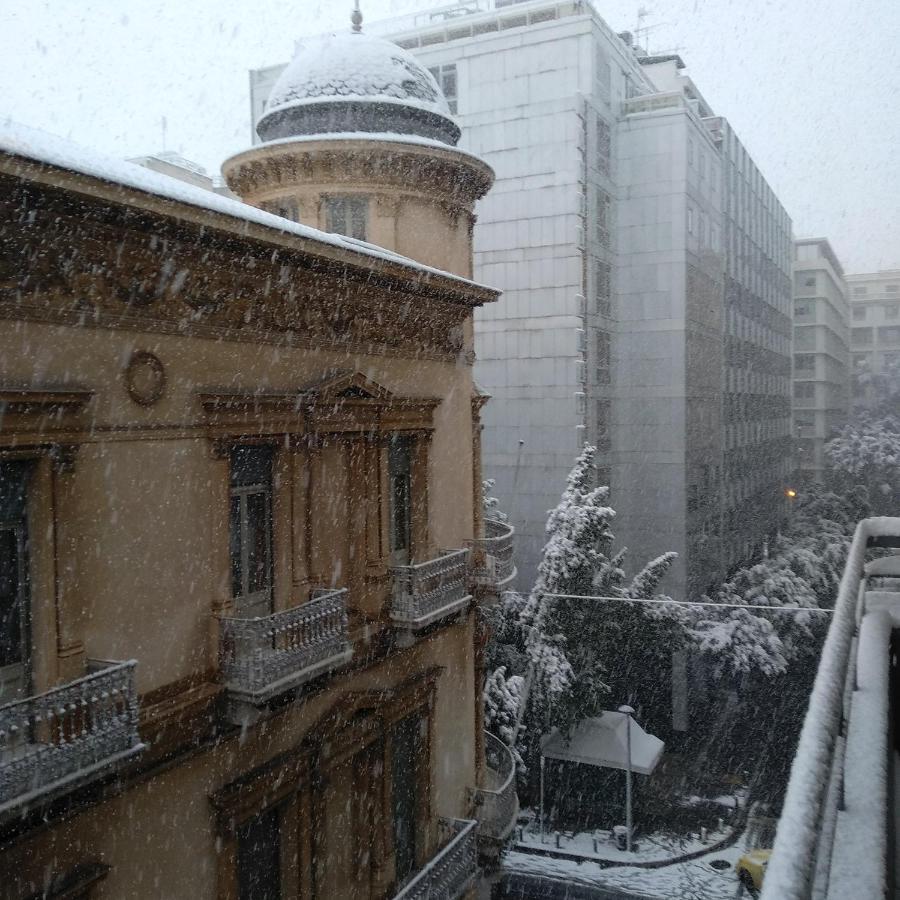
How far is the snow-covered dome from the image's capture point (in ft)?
44.1

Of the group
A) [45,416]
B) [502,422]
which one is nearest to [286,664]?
[45,416]

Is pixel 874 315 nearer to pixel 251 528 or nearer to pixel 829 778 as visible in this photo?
pixel 251 528

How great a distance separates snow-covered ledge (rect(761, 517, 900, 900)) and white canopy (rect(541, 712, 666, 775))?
20753mm

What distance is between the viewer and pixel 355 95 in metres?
13.4

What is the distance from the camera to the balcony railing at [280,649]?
28.1ft

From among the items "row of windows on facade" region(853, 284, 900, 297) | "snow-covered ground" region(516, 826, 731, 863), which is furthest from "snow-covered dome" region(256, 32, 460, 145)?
"row of windows on facade" region(853, 284, 900, 297)

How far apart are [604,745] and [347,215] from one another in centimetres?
1531

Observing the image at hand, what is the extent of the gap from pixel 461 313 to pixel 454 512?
3.07 metres

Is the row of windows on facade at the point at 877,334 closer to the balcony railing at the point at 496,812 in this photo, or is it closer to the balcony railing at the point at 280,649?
the balcony railing at the point at 496,812

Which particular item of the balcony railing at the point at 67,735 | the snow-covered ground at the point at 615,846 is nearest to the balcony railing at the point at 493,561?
the balcony railing at the point at 67,735

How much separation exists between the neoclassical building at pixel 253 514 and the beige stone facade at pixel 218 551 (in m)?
0.03

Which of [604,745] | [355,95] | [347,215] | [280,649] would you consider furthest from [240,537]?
[604,745]

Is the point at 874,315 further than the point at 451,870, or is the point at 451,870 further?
the point at 874,315

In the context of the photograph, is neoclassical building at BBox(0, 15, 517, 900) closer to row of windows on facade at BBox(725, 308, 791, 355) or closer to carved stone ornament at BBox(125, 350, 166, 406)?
carved stone ornament at BBox(125, 350, 166, 406)
